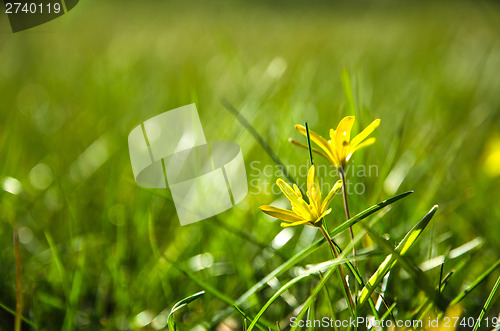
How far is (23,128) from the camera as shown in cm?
111

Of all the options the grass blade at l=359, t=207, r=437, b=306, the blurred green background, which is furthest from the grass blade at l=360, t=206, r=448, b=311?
the blurred green background

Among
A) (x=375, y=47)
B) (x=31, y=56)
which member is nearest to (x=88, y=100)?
(x=31, y=56)

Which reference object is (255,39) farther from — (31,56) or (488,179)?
(488,179)

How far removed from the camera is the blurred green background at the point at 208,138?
0.54m

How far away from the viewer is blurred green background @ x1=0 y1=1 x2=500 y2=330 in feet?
1.77
